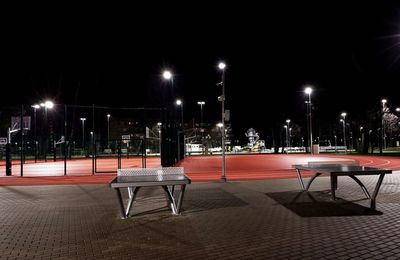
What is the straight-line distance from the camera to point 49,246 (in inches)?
263

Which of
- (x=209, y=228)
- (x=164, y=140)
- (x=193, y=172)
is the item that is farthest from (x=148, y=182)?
(x=193, y=172)

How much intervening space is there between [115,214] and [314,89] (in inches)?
2003

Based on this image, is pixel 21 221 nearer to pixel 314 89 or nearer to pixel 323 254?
pixel 323 254

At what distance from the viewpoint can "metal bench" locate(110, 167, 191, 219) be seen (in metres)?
8.77

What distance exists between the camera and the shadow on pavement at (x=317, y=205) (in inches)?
359

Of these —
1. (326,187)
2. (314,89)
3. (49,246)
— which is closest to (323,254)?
(49,246)

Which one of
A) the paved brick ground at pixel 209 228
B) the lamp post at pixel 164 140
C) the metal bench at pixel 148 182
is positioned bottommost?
the paved brick ground at pixel 209 228

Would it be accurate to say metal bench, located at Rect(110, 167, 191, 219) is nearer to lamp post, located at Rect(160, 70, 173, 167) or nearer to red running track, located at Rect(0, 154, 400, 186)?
red running track, located at Rect(0, 154, 400, 186)

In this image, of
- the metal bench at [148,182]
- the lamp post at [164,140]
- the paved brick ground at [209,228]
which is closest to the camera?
the paved brick ground at [209,228]

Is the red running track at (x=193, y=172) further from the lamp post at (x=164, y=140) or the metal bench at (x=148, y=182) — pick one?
the metal bench at (x=148, y=182)

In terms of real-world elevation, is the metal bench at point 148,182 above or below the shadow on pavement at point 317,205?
above

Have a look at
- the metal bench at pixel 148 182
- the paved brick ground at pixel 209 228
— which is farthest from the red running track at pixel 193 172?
the metal bench at pixel 148 182

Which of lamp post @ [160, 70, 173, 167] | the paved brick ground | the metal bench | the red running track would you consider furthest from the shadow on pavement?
lamp post @ [160, 70, 173, 167]

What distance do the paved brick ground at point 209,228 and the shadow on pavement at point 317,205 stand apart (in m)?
0.02
